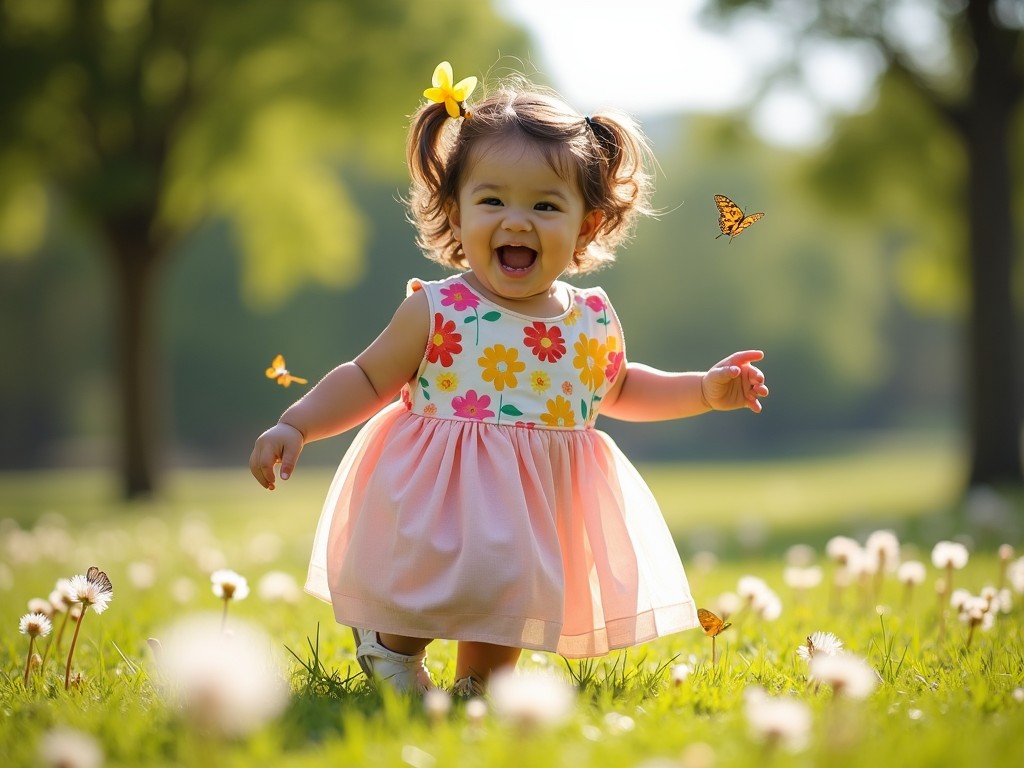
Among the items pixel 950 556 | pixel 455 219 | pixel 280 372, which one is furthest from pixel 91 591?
pixel 950 556

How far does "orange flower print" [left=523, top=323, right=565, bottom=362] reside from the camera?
3.09m

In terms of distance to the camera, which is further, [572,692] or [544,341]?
[544,341]

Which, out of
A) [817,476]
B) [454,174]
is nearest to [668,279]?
[817,476]

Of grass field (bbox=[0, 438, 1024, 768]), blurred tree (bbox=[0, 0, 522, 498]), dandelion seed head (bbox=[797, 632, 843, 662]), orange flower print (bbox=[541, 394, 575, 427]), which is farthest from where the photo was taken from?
blurred tree (bbox=[0, 0, 522, 498])

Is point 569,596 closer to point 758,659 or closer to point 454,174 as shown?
point 758,659

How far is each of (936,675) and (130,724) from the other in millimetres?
2023

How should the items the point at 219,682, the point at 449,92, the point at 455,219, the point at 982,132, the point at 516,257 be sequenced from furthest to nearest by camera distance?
the point at 982,132
the point at 455,219
the point at 449,92
the point at 516,257
the point at 219,682

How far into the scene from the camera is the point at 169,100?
45.6 feet

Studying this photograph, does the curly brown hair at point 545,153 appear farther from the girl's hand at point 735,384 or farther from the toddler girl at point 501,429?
the girl's hand at point 735,384

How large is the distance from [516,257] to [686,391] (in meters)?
0.67

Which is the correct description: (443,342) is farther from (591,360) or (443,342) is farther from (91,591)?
(91,591)

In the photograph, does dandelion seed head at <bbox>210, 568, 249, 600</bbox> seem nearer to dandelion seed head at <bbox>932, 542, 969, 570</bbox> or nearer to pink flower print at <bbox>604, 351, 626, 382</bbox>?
pink flower print at <bbox>604, 351, 626, 382</bbox>

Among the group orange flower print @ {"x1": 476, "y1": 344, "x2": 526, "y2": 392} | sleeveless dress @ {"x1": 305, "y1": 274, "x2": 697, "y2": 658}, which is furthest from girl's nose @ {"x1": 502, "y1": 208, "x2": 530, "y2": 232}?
orange flower print @ {"x1": 476, "y1": 344, "x2": 526, "y2": 392}

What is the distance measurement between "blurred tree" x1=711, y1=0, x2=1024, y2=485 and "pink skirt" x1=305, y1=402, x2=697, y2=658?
979 cm
